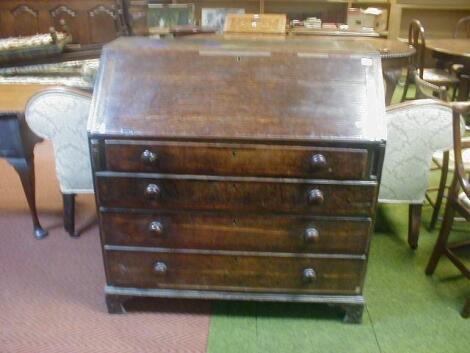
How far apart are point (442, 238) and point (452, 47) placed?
7.84 ft

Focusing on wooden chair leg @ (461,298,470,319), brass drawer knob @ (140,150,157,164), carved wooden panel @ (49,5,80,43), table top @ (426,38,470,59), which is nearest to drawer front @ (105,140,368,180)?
brass drawer knob @ (140,150,157,164)

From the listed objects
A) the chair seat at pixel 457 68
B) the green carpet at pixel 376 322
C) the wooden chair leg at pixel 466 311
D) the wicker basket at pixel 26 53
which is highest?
the wicker basket at pixel 26 53

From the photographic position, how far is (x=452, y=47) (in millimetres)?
3801

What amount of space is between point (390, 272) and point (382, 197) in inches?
13.8

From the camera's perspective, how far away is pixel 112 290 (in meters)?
1.83

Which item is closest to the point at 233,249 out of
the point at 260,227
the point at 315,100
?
the point at 260,227

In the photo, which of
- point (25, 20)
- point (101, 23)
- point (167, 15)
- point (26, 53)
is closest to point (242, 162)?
point (26, 53)

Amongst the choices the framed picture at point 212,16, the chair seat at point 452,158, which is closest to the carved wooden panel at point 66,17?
the framed picture at point 212,16

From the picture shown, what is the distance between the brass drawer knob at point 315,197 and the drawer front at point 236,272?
261mm

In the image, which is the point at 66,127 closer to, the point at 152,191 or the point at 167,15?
the point at 152,191

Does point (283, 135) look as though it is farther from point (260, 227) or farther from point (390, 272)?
point (390, 272)

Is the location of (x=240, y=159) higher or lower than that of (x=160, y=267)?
higher

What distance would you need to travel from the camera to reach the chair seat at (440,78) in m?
4.07

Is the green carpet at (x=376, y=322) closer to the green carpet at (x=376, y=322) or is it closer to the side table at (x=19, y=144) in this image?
the green carpet at (x=376, y=322)
